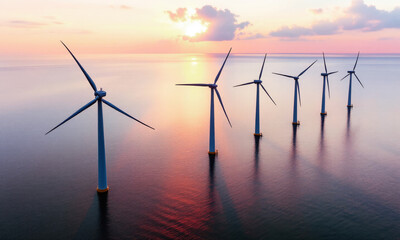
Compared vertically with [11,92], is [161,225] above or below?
below

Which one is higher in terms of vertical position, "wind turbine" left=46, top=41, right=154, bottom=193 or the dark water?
"wind turbine" left=46, top=41, right=154, bottom=193

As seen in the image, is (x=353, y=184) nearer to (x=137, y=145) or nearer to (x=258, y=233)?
(x=258, y=233)

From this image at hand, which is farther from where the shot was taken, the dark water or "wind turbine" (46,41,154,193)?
"wind turbine" (46,41,154,193)

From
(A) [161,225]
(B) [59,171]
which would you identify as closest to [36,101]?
(B) [59,171]

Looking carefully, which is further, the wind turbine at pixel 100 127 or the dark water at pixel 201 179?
the wind turbine at pixel 100 127

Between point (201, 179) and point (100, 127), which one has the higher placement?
point (100, 127)

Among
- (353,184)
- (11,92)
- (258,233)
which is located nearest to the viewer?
(258,233)

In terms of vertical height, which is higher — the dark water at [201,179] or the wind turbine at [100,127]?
the wind turbine at [100,127]

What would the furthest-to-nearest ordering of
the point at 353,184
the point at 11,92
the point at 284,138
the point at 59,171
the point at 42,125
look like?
1. the point at 11,92
2. the point at 42,125
3. the point at 284,138
4. the point at 59,171
5. the point at 353,184

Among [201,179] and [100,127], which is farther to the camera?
[201,179]

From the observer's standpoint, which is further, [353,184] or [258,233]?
[353,184]

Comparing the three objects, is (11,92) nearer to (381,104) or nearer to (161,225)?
(161,225)
